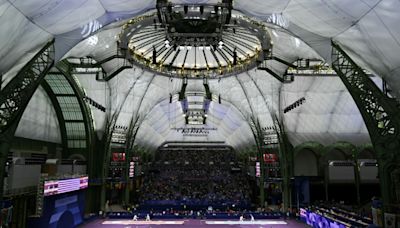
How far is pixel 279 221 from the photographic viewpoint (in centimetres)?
3531

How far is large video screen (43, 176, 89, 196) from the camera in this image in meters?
24.1

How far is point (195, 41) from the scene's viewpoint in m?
26.3

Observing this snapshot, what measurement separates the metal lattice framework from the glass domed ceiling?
765 cm

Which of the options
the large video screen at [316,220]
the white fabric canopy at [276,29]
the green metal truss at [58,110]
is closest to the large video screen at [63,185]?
the white fabric canopy at [276,29]

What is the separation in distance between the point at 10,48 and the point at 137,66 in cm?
1812

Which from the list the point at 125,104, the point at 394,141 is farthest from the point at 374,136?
the point at 125,104

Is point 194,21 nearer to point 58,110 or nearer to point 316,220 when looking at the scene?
point 316,220

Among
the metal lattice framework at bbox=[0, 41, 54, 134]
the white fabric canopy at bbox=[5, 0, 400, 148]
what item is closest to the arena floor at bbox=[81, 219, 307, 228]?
the white fabric canopy at bbox=[5, 0, 400, 148]

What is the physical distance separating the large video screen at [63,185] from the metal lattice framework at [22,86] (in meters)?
7.79

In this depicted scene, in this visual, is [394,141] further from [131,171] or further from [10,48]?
[131,171]

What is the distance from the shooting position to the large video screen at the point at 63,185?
79.2 ft

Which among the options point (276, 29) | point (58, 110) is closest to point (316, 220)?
point (276, 29)

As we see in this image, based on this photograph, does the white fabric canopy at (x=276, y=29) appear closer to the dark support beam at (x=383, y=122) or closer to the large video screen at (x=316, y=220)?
the dark support beam at (x=383, y=122)

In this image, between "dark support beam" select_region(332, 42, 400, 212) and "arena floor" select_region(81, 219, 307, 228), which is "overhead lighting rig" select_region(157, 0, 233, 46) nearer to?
"dark support beam" select_region(332, 42, 400, 212)
